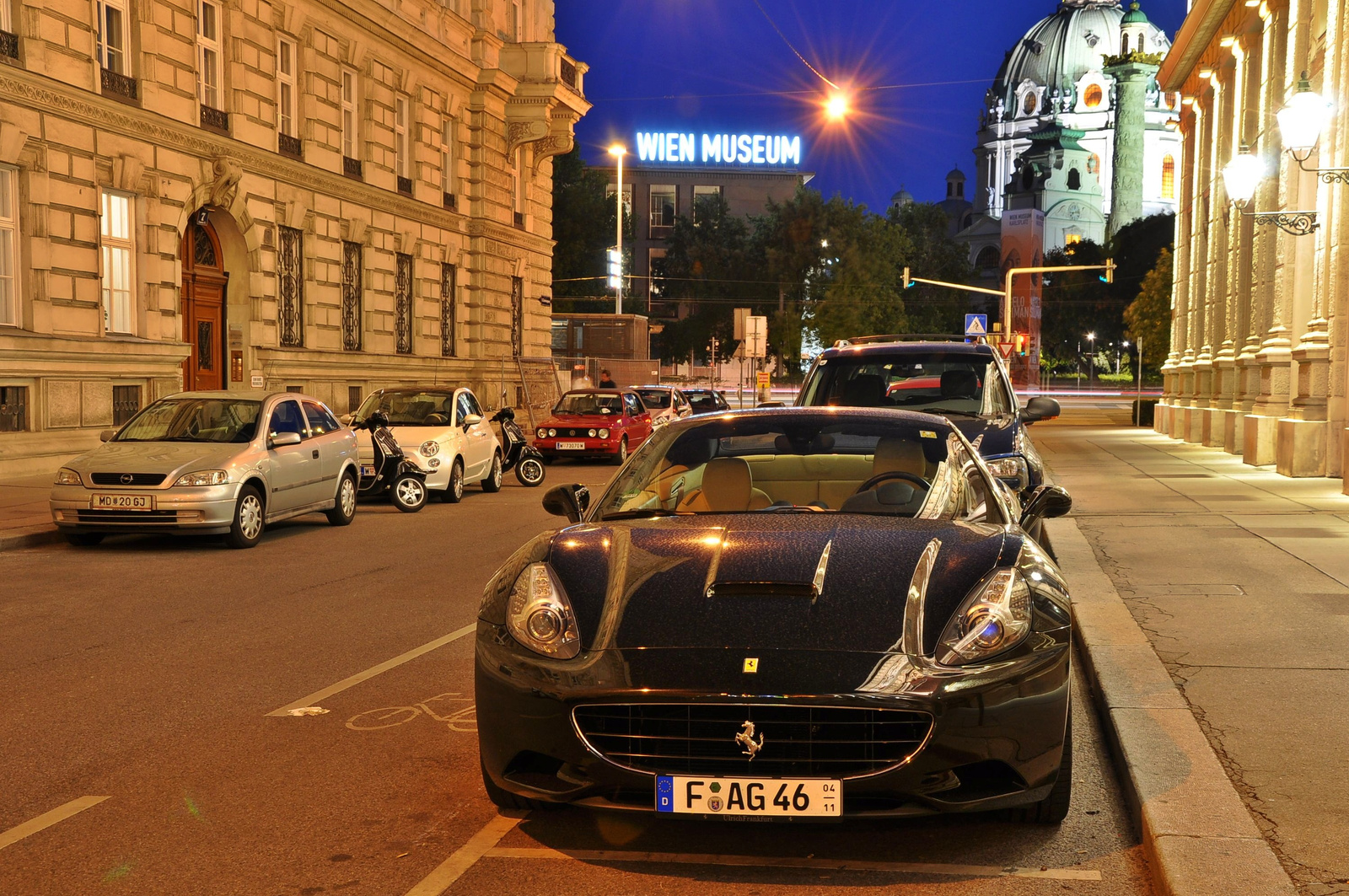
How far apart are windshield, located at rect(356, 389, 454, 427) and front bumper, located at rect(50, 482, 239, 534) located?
19.7ft

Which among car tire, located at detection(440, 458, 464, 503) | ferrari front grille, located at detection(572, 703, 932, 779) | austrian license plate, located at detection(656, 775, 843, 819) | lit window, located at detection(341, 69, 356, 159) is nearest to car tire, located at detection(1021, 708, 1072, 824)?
ferrari front grille, located at detection(572, 703, 932, 779)

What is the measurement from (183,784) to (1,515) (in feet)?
35.7

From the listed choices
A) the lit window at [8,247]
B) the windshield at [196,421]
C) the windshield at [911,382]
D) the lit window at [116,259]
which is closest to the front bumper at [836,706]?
the windshield at [911,382]

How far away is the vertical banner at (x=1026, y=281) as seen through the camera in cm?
11662

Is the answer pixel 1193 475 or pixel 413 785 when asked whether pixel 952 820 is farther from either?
pixel 1193 475

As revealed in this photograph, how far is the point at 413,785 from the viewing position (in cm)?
530

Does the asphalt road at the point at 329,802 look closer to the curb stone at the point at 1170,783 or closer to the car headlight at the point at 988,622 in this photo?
the curb stone at the point at 1170,783

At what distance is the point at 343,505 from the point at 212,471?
8.71 ft

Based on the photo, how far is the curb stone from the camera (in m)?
4.02

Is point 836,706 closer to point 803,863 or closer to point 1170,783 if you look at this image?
point 803,863

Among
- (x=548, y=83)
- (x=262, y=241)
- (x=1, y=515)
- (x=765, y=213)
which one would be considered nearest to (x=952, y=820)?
(x=1, y=515)

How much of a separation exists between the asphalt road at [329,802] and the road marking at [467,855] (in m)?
0.01

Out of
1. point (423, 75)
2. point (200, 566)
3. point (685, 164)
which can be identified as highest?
point (685, 164)

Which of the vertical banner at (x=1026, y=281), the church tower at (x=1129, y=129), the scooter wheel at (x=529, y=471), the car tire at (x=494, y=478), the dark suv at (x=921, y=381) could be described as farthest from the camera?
the church tower at (x=1129, y=129)
